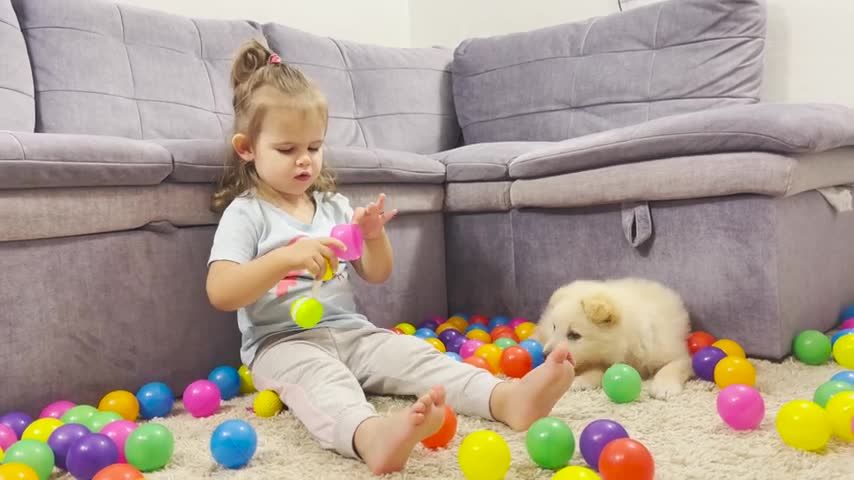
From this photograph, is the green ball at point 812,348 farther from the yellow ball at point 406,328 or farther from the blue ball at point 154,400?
the blue ball at point 154,400

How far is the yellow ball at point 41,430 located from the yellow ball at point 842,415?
4.51 ft

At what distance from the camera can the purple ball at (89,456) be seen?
1.21 meters

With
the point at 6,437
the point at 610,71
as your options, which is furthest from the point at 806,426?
the point at 610,71

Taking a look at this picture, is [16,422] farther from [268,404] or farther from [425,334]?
[425,334]

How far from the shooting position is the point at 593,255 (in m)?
2.17

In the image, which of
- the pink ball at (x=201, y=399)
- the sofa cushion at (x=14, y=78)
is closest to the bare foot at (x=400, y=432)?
the pink ball at (x=201, y=399)

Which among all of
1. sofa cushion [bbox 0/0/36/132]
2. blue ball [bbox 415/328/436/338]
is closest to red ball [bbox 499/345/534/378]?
blue ball [bbox 415/328/436/338]

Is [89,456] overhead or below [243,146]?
below

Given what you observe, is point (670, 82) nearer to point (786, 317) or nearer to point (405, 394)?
point (786, 317)

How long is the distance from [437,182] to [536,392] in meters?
1.24

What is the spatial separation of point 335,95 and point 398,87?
1.06 feet

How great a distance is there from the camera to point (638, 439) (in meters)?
1.34

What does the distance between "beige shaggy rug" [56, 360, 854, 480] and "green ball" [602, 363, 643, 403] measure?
0.06 ft

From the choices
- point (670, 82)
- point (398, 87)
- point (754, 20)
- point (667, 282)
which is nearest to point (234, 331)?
point (667, 282)
